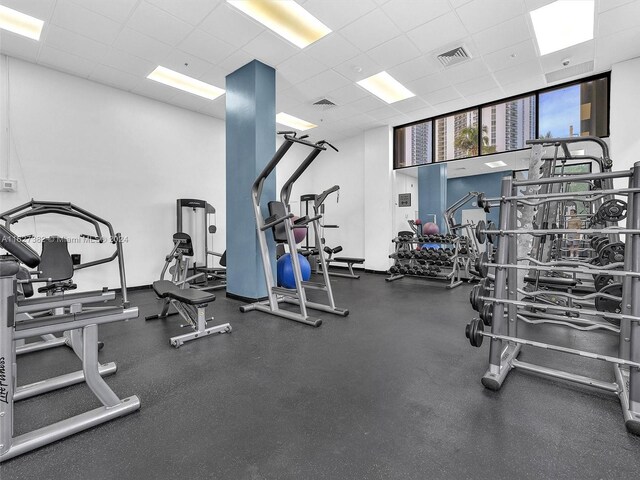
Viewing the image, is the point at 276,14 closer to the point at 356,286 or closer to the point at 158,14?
the point at 158,14

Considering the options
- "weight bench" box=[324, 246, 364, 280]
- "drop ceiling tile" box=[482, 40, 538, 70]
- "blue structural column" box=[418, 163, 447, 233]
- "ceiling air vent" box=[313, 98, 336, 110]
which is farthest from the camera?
"blue structural column" box=[418, 163, 447, 233]

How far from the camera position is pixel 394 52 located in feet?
12.7

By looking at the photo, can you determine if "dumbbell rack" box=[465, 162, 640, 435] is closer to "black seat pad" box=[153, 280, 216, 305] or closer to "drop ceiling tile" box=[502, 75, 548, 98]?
"black seat pad" box=[153, 280, 216, 305]

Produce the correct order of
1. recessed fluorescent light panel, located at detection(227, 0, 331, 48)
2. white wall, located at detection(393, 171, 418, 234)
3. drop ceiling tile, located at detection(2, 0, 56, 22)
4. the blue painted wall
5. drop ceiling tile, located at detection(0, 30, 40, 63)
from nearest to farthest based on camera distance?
drop ceiling tile, located at detection(2, 0, 56, 22)
recessed fluorescent light panel, located at detection(227, 0, 331, 48)
drop ceiling tile, located at detection(0, 30, 40, 63)
white wall, located at detection(393, 171, 418, 234)
the blue painted wall

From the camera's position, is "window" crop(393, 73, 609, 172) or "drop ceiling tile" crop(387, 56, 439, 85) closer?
"drop ceiling tile" crop(387, 56, 439, 85)

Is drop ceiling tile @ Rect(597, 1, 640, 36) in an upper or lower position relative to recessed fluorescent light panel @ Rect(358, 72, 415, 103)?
lower

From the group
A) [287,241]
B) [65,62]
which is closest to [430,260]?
[287,241]

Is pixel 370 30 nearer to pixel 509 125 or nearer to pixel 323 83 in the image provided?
pixel 323 83

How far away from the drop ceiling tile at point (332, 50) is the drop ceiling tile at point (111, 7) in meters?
1.89

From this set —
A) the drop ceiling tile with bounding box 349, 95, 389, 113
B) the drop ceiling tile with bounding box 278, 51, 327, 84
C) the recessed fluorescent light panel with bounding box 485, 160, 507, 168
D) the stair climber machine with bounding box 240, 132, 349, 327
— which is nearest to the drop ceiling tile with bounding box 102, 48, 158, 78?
the drop ceiling tile with bounding box 278, 51, 327, 84

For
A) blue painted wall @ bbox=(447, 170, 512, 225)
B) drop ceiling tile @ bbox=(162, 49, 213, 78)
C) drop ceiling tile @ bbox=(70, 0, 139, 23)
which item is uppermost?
drop ceiling tile @ bbox=(70, 0, 139, 23)

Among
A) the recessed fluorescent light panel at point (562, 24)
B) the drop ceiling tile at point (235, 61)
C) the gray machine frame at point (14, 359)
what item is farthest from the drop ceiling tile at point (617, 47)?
the gray machine frame at point (14, 359)

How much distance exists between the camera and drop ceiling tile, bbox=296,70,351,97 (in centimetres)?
443

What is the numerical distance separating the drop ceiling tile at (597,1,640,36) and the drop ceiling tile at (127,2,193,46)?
14.6 feet
